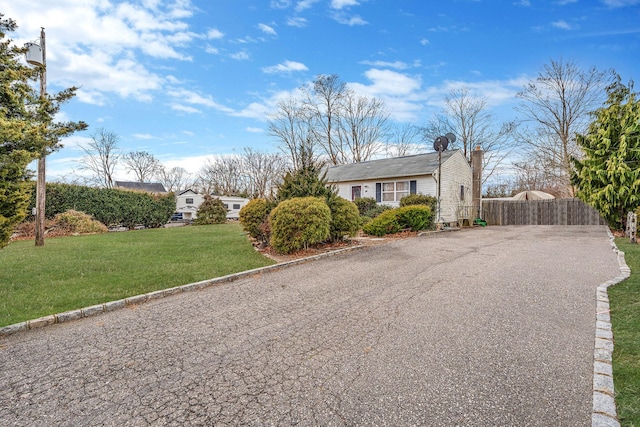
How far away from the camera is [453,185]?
18.6 meters

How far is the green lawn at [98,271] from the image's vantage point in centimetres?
454

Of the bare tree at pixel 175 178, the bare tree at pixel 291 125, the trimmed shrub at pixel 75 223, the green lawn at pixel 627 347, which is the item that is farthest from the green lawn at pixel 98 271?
the bare tree at pixel 175 178

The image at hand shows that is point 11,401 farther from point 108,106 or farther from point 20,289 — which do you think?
point 108,106

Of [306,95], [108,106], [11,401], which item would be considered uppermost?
[306,95]

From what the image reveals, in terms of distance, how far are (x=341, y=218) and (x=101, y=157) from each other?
3975 cm

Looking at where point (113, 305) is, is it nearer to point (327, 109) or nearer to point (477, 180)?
point (477, 180)

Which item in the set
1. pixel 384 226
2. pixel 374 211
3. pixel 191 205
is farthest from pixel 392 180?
pixel 191 205

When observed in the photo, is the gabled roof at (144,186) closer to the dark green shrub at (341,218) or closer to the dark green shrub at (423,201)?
the dark green shrub at (423,201)

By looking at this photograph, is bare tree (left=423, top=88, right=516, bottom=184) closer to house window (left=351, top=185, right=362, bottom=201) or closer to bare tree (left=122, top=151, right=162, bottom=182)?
house window (left=351, top=185, right=362, bottom=201)

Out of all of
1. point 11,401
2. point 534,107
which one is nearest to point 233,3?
point 11,401

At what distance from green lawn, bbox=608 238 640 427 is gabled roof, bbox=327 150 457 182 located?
41.4ft

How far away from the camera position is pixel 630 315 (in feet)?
12.6

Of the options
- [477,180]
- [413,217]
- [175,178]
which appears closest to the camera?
[413,217]

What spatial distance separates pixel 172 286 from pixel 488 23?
13.9 metres
